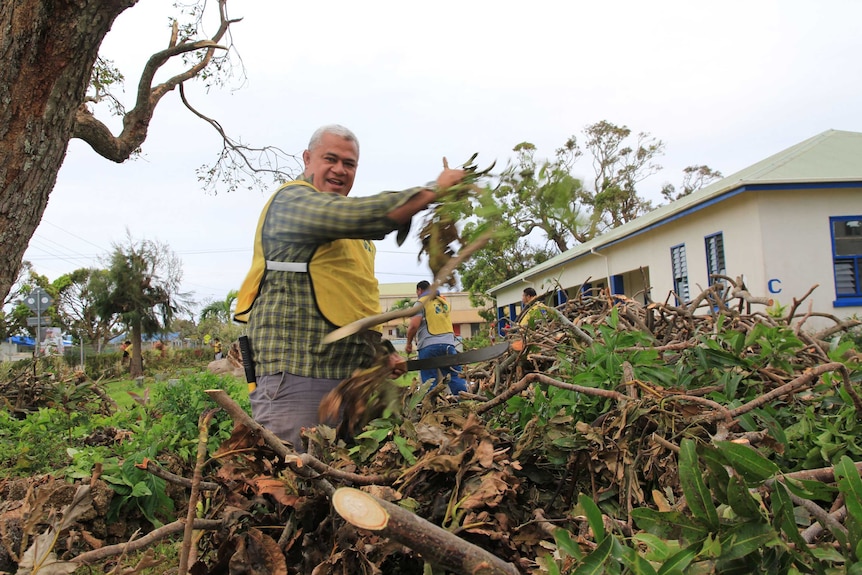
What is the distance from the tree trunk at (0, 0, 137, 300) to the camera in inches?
130

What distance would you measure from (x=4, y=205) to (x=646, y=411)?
3510 millimetres

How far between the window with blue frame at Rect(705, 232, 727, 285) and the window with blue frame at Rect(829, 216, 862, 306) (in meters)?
1.97

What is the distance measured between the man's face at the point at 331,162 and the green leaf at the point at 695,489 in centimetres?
195

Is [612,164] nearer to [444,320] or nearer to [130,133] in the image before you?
[444,320]

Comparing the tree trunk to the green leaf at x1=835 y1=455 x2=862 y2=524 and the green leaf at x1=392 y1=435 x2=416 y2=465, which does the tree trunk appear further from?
the green leaf at x1=835 y1=455 x2=862 y2=524

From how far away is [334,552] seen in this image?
1737 millimetres

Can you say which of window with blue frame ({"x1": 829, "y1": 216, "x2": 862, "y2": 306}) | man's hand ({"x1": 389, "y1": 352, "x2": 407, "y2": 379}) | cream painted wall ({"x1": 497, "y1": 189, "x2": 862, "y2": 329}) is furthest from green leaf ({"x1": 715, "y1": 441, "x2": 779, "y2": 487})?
window with blue frame ({"x1": 829, "y1": 216, "x2": 862, "y2": 306})

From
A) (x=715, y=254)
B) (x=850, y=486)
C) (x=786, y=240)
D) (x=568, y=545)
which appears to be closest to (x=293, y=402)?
(x=568, y=545)

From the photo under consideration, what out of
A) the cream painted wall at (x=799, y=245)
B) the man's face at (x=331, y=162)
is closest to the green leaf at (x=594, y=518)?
the man's face at (x=331, y=162)

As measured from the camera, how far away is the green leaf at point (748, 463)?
1.21 metres

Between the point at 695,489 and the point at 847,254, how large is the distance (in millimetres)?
13024

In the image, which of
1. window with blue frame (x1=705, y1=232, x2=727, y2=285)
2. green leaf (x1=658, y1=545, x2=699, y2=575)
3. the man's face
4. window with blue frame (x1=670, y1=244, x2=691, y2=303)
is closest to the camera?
green leaf (x1=658, y1=545, x2=699, y2=575)

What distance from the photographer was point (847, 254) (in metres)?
11.8

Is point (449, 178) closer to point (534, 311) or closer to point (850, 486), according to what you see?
point (850, 486)
